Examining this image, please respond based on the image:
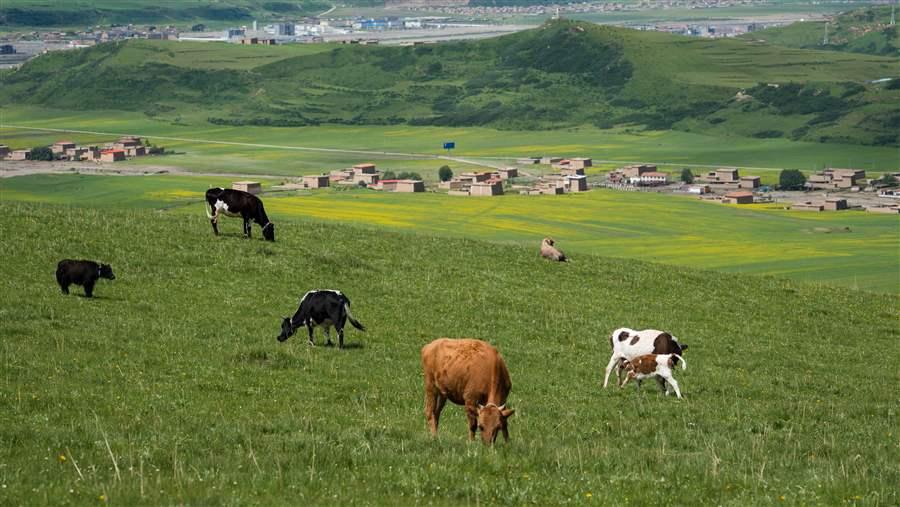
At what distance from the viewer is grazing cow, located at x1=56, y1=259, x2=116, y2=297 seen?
32156 millimetres

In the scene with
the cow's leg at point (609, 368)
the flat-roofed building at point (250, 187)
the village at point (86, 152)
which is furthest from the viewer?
the village at point (86, 152)

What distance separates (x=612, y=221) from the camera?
4186 inches

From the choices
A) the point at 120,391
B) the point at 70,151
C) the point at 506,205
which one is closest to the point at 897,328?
the point at 120,391

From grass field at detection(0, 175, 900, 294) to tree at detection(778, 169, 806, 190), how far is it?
18.8 m

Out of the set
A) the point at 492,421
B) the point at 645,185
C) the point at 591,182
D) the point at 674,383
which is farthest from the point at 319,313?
the point at 591,182

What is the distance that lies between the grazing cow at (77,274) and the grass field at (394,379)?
0.38 m

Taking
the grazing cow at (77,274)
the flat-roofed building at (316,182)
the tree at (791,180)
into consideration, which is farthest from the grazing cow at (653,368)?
the tree at (791,180)

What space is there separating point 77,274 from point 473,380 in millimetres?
15934

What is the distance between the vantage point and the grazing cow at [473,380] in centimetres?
1852

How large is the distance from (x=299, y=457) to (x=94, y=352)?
9.97m

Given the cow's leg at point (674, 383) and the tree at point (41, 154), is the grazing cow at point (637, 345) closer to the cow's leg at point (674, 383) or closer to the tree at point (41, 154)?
the cow's leg at point (674, 383)

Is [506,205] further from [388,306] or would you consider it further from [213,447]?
[213,447]

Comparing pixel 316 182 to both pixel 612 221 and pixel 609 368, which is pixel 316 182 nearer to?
pixel 612 221

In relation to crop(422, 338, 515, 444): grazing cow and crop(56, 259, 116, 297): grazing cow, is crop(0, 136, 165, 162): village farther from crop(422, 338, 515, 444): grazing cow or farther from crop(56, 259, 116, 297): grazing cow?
crop(422, 338, 515, 444): grazing cow
